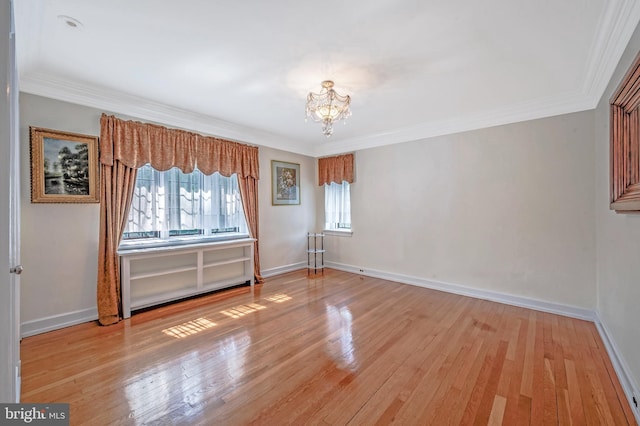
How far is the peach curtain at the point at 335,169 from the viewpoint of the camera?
17.3 feet

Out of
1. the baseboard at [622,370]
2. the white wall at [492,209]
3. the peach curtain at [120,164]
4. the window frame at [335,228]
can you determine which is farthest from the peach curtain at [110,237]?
the baseboard at [622,370]

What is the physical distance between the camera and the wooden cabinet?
3299 mm

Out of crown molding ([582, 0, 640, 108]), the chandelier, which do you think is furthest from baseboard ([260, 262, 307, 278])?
crown molding ([582, 0, 640, 108])

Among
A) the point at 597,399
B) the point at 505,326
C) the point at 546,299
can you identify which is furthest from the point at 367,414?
the point at 546,299

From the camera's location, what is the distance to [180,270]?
3.71 metres

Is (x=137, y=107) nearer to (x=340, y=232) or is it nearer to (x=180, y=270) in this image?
(x=180, y=270)

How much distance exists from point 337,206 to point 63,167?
165 inches

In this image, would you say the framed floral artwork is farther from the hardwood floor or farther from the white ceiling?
the hardwood floor

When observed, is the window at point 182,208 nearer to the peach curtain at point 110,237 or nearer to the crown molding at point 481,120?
the peach curtain at point 110,237

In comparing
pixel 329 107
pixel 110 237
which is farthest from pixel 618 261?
pixel 110 237

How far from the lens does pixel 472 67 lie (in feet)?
8.34

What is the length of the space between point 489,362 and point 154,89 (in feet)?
14.3

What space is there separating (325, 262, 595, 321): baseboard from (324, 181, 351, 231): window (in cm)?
97

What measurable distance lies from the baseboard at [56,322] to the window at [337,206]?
4.02m
